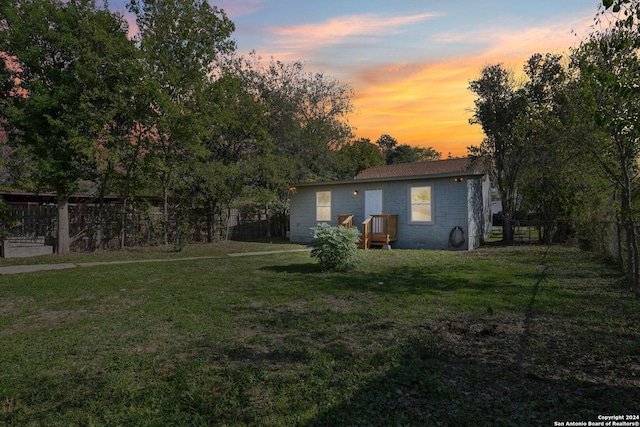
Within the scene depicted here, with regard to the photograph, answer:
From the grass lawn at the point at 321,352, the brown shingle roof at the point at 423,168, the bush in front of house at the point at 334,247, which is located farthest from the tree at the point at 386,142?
the grass lawn at the point at 321,352

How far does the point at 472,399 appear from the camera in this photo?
272cm

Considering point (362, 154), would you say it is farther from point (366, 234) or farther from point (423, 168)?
point (366, 234)

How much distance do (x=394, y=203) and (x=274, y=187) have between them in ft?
24.0

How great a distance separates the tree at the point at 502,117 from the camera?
15406 millimetres

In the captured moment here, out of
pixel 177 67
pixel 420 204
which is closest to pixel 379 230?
pixel 420 204

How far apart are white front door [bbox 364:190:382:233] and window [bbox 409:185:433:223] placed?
1346mm

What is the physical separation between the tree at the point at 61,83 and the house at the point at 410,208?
8714 millimetres

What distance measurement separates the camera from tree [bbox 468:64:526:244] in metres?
15.4

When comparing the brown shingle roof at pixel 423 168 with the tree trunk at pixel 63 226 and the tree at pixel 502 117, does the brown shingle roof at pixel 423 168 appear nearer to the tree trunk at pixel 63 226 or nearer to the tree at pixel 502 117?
the tree at pixel 502 117

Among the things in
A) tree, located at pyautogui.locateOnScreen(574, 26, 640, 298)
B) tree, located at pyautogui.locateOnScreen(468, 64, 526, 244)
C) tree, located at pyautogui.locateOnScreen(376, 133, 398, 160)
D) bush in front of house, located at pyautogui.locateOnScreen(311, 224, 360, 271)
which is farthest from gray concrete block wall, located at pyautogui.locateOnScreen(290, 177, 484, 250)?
tree, located at pyautogui.locateOnScreen(376, 133, 398, 160)

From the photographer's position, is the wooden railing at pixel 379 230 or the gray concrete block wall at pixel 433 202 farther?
the wooden railing at pixel 379 230

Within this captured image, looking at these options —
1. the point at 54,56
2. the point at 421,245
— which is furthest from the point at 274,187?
the point at 54,56

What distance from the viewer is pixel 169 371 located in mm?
3293

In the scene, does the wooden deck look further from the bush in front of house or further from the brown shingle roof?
the brown shingle roof
